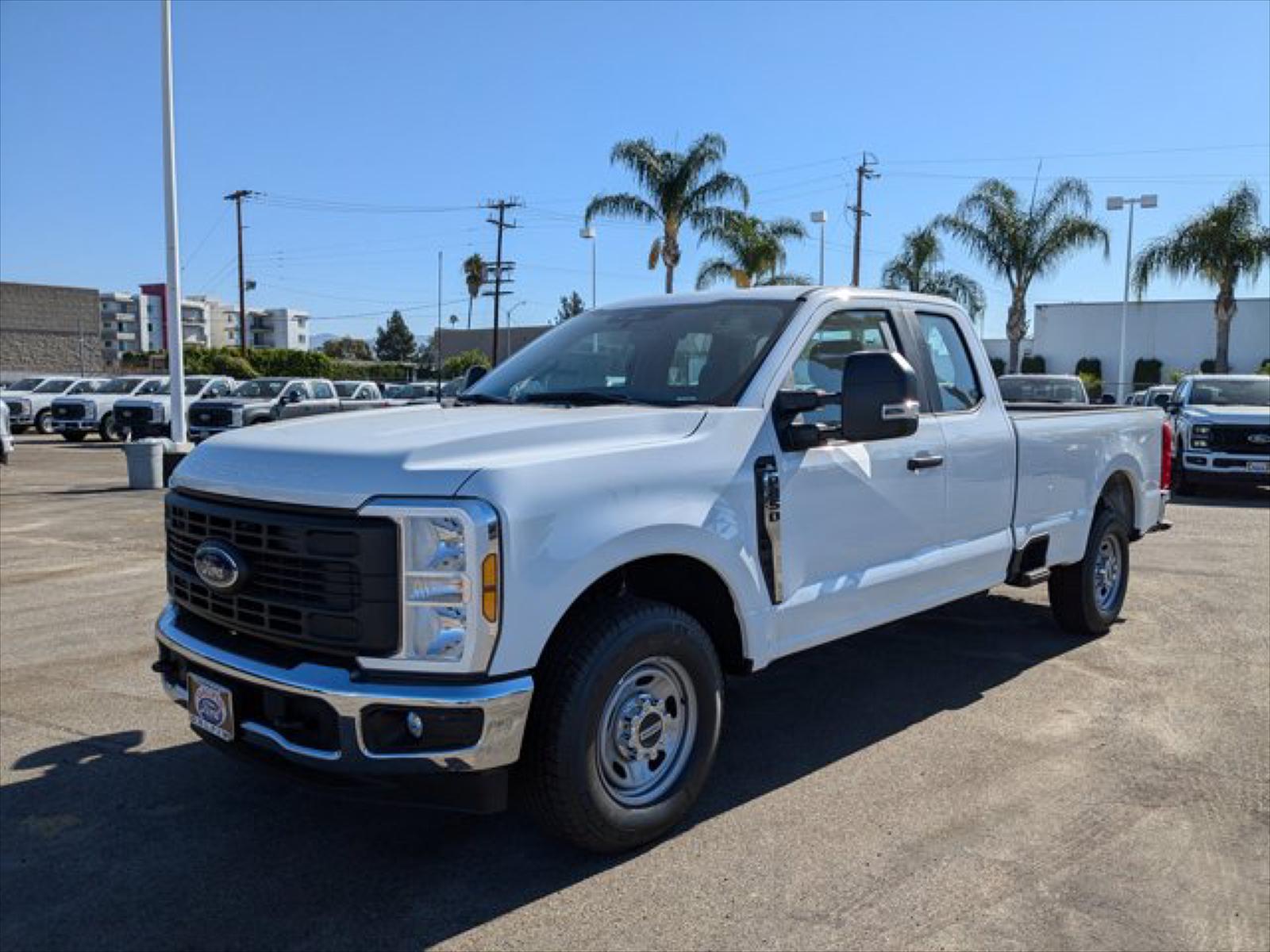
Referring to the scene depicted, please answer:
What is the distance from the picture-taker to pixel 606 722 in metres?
3.40

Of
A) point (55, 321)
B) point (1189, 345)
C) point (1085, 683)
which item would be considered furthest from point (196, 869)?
point (55, 321)

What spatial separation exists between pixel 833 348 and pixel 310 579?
2492 mm

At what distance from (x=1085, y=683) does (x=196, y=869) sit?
450 centimetres

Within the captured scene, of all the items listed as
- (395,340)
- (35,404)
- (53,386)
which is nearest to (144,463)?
(35,404)

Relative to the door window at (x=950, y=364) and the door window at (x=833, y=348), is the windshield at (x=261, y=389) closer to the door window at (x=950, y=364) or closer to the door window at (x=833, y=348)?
the door window at (x=950, y=364)

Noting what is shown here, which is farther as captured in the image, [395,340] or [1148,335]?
[395,340]

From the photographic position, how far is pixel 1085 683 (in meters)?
5.60

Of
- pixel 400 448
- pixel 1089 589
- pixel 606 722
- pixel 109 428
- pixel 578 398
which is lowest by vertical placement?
pixel 109 428

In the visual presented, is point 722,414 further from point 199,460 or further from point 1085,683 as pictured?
point 1085,683

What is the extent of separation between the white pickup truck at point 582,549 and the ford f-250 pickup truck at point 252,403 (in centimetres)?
1808

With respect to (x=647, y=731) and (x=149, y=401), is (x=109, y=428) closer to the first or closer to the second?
(x=149, y=401)

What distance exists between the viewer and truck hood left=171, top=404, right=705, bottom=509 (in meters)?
3.06

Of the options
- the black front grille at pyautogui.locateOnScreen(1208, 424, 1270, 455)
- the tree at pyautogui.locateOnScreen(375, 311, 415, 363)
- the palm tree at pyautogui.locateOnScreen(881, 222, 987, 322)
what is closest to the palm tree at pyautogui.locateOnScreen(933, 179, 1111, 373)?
the palm tree at pyautogui.locateOnScreen(881, 222, 987, 322)

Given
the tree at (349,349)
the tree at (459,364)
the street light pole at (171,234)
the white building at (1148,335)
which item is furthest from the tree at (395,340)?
the street light pole at (171,234)
